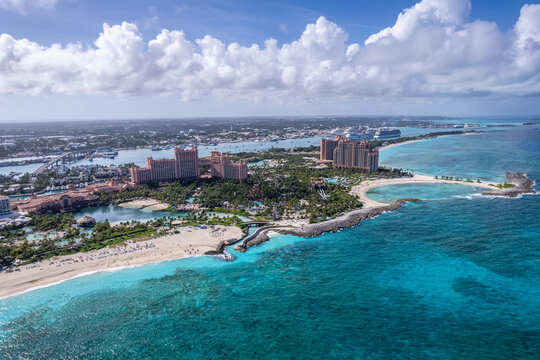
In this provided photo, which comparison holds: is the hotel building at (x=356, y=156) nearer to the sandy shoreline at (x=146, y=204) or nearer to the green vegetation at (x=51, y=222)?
the sandy shoreline at (x=146, y=204)

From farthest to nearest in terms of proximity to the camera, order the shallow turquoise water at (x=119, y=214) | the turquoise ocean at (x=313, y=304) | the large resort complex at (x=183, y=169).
Result: the large resort complex at (x=183, y=169), the shallow turquoise water at (x=119, y=214), the turquoise ocean at (x=313, y=304)

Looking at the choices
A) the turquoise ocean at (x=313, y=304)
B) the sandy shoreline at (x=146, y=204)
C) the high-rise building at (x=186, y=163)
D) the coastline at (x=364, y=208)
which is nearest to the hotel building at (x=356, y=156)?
the coastline at (x=364, y=208)

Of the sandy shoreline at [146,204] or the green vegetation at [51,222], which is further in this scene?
the sandy shoreline at [146,204]

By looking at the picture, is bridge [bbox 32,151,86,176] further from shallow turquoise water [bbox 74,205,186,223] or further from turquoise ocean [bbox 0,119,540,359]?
turquoise ocean [bbox 0,119,540,359]

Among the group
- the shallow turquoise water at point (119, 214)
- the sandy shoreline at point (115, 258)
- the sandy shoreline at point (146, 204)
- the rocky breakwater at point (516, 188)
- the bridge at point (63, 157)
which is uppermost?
the bridge at point (63, 157)

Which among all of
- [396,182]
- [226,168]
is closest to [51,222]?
[226,168]

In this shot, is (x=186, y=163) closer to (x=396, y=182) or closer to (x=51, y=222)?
(x=51, y=222)
